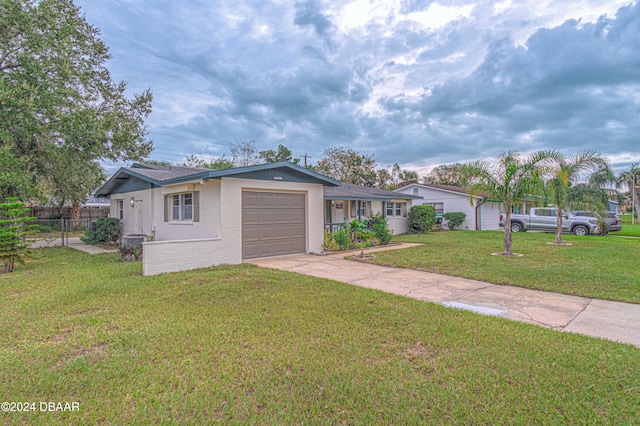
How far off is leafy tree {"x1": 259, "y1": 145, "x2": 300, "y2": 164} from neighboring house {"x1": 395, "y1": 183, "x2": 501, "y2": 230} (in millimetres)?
15036

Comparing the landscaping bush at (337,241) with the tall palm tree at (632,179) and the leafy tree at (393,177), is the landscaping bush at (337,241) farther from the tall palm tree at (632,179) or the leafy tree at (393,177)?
the tall palm tree at (632,179)

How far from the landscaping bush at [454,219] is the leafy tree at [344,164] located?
1445 cm

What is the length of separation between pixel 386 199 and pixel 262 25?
10.3m

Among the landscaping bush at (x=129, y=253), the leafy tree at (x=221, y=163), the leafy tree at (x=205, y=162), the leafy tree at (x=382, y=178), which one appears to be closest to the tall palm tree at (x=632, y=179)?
the leafy tree at (x=382, y=178)

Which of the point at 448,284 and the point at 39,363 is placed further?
the point at 448,284

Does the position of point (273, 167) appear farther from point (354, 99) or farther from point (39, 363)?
point (354, 99)

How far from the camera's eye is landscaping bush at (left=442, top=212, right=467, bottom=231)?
2120 centimetres

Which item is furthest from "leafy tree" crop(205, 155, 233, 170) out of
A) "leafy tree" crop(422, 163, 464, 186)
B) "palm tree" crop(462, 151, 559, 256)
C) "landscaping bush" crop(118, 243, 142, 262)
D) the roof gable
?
"palm tree" crop(462, 151, 559, 256)

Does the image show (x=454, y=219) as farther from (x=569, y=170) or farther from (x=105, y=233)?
(x=105, y=233)

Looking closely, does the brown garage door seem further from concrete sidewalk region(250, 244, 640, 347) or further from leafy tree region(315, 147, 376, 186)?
leafy tree region(315, 147, 376, 186)

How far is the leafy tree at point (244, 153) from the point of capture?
108 ft

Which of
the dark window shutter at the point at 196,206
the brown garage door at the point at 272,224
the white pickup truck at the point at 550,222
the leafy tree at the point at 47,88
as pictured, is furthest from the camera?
the white pickup truck at the point at 550,222

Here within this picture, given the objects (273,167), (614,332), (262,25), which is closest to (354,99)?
(262,25)

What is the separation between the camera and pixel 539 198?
11875 mm
